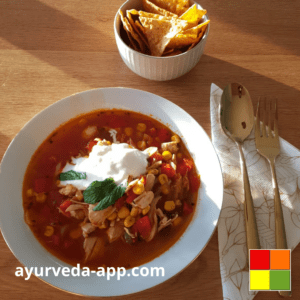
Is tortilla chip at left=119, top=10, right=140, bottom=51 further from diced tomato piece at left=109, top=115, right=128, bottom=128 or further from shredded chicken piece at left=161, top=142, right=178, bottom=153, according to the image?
shredded chicken piece at left=161, top=142, right=178, bottom=153

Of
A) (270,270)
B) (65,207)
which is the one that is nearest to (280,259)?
(270,270)

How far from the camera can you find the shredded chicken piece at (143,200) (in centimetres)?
190

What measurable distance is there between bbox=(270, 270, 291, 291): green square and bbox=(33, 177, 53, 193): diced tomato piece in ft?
5.18

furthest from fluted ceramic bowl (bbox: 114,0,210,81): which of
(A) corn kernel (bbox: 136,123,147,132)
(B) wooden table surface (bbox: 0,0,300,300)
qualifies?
(A) corn kernel (bbox: 136,123,147,132)

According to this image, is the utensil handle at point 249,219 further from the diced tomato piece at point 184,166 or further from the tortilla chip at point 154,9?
the tortilla chip at point 154,9

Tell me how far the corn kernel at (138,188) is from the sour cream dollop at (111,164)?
8 centimetres

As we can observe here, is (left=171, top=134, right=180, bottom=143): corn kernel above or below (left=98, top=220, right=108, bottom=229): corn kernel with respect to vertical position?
above

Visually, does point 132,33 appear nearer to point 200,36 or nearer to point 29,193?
point 200,36

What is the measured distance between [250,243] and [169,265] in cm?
53

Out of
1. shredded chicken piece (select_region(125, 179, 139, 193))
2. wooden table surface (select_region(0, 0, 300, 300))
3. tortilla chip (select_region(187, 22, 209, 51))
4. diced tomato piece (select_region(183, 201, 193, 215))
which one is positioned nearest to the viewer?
shredded chicken piece (select_region(125, 179, 139, 193))

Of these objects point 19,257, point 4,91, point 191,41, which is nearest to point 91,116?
point 4,91

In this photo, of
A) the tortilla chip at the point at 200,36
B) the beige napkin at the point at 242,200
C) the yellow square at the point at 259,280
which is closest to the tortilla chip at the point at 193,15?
the tortilla chip at the point at 200,36

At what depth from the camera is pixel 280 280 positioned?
1812 millimetres

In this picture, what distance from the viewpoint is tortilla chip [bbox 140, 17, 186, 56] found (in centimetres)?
203
